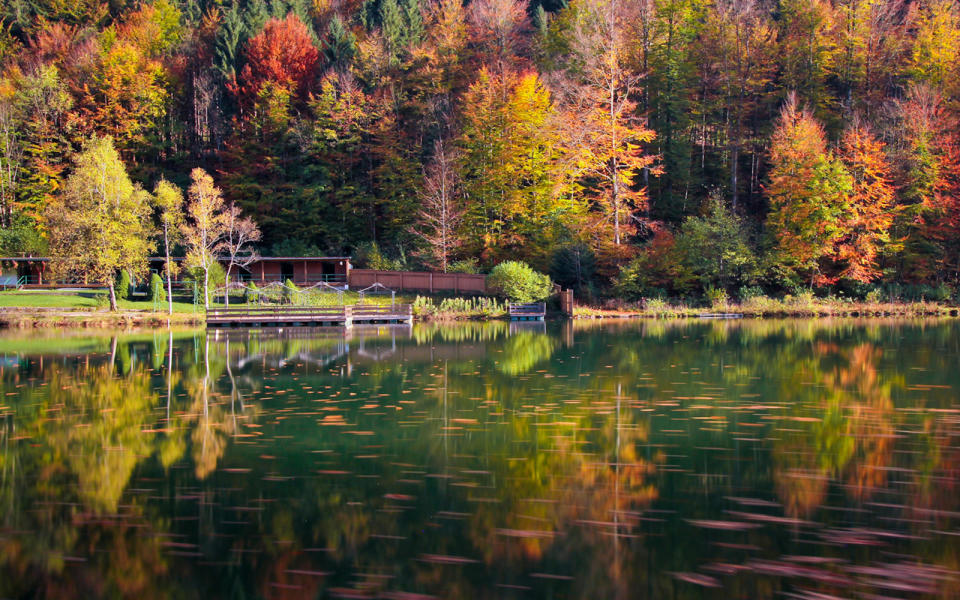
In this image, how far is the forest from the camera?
151ft

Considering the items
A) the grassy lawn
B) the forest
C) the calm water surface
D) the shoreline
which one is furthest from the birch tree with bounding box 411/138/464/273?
the calm water surface

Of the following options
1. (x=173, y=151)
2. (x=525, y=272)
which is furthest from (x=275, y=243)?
(x=525, y=272)

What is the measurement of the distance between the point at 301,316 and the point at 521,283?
12.1 meters

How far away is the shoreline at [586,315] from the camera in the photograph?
39219 mm

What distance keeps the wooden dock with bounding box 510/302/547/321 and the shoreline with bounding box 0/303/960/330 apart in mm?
932

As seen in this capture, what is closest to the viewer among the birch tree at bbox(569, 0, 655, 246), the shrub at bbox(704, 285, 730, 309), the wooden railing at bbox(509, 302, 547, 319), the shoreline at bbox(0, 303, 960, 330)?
the shoreline at bbox(0, 303, 960, 330)

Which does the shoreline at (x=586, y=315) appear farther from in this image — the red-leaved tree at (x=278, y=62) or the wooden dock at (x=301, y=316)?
the red-leaved tree at (x=278, y=62)

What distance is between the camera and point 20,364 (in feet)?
74.5

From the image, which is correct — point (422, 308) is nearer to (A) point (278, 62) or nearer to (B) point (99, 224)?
(B) point (99, 224)

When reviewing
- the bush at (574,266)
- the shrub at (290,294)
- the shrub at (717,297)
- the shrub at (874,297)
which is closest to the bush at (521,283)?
the bush at (574,266)

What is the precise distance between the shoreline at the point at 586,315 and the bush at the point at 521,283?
1.41 meters

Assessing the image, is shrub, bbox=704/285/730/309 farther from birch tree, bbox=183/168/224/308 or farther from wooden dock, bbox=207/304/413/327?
birch tree, bbox=183/168/224/308

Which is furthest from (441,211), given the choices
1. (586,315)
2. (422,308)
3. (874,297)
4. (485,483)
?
(485,483)

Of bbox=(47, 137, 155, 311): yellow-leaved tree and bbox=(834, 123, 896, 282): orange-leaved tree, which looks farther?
Result: bbox=(834, 123, 896, 282): orange-leaved tree
